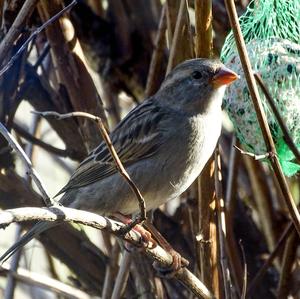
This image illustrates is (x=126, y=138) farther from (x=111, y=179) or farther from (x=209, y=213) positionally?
(x=209, y=213)

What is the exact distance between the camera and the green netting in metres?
3.29

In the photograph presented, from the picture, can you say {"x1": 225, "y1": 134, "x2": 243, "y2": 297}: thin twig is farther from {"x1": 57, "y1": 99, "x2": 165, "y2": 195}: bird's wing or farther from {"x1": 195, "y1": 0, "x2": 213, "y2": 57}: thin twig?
{"x1": 195, "y1": 0, "x2": 213, "y2": 57}: thin twig

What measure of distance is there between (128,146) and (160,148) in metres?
0.17

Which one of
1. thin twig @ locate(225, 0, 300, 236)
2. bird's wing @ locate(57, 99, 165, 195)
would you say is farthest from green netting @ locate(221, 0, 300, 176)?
thin twig @ locate(225, 0, 300, 236)

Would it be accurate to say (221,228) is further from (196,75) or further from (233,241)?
(196,75)

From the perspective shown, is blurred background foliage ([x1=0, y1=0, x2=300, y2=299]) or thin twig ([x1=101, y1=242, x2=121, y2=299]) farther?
thin twig ([x1=101, y1=242, x2=121, y2=299])

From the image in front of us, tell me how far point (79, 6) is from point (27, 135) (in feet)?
2.98

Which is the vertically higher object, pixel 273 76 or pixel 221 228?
pixel 273 76

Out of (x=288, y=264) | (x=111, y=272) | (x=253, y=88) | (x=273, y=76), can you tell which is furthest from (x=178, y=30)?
(x=111, y=272)

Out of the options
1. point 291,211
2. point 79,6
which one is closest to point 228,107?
point 291,211

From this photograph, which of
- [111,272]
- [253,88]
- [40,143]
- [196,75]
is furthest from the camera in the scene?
[40,143]

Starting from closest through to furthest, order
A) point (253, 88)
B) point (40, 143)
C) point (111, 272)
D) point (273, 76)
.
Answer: point (253, 88)
point (273, 76)
point (111, 272)
point (40, 143)

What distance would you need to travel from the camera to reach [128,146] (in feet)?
13.1

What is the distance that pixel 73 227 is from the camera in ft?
13.3
